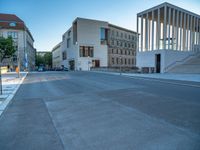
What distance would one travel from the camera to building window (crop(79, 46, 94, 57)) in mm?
48994

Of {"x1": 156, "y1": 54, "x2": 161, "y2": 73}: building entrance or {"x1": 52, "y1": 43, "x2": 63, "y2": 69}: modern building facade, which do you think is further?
{"x1": 52, "y1": 43, "x2": 63, "y2": 69}: modern building facade

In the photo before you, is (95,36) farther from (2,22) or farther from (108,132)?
(108,132)

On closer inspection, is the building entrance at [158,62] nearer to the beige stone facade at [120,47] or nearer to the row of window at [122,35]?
the beige stone facade at [120,47]

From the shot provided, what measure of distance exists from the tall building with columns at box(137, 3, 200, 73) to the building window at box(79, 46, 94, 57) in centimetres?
2059

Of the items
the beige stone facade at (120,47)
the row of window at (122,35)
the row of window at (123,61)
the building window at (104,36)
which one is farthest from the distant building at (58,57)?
the row of window at (122,35)

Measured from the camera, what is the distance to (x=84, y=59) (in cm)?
4934

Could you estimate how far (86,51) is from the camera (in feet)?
163

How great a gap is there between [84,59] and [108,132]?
46.4m

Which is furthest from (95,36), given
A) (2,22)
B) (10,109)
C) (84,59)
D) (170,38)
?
(10,109)

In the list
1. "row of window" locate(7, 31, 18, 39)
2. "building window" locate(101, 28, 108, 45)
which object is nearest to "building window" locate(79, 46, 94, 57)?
"building window" locate(101, 28, 108, 45)

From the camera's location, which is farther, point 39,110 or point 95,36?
point 95,36

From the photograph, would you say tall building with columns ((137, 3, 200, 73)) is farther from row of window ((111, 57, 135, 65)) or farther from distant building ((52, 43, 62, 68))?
distant building ((52, 43, 62, 68))

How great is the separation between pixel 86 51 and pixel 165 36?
27.5 metres

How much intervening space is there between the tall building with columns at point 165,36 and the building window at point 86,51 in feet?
67.6
